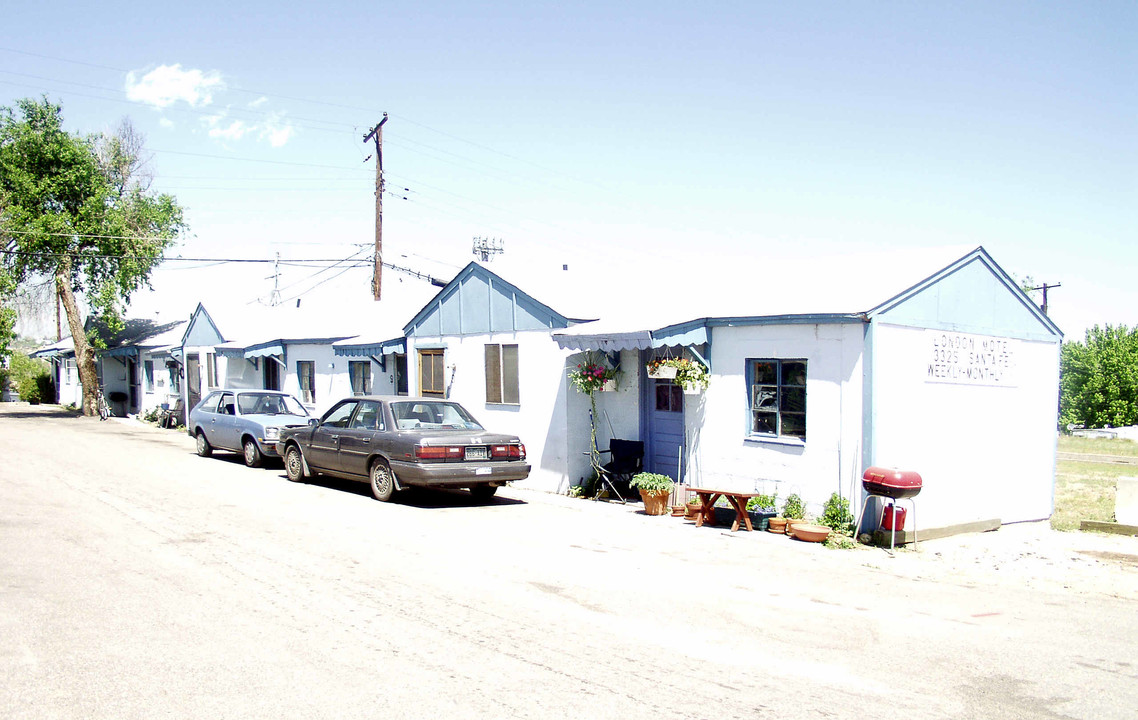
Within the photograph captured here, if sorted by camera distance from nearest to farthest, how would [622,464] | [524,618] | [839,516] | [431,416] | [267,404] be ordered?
[524,618], [839,516], [431,416], [622,464], [267,404]

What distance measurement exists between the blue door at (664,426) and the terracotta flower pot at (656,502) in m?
0.94

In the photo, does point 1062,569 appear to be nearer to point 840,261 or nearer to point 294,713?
point 840,261

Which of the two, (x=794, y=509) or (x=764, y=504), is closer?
(x=794, y=509)

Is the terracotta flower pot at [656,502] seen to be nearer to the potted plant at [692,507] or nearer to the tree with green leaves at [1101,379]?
the potted plant at [692,507]

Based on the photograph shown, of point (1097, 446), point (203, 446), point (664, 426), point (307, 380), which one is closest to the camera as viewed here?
point (664, 426)

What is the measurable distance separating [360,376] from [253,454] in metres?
5.30

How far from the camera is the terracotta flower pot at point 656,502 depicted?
12117mm

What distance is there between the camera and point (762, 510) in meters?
11.3

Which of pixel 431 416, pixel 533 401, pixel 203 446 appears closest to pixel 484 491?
pixel 431 416

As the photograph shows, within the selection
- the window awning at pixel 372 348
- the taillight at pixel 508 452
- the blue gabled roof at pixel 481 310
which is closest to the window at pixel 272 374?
the window awning at pixel 372 348

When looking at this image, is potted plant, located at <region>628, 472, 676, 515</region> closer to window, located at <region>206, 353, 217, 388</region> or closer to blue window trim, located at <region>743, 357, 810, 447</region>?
blue window trim, located at <region>743, 357, 810, 447</region>

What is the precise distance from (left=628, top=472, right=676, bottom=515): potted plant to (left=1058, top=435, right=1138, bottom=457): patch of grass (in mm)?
31896

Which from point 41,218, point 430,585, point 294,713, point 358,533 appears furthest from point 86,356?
point 294,713

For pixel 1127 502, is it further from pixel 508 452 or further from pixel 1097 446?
pixel 1097 446
